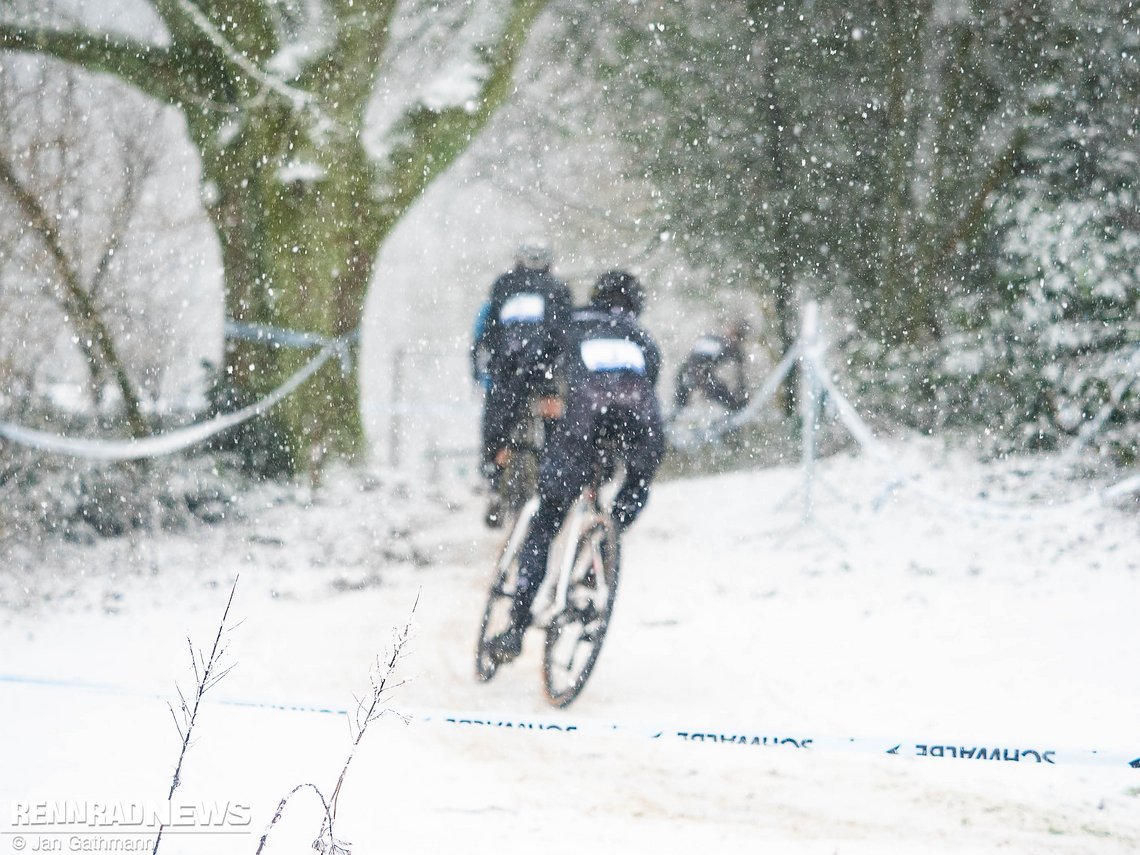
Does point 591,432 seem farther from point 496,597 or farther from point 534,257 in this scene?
point 534,257

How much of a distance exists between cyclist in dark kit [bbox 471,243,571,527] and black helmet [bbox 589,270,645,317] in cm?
123

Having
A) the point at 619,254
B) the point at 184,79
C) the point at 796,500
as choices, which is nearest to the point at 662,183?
the point at 619,254

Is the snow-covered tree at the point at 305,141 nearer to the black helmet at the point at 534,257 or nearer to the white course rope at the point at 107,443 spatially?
the white course rope at the point at 107,443

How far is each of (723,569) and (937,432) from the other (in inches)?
126

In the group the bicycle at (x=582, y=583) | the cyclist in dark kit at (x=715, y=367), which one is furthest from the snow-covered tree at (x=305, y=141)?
the bicycle at (x=582, y=583)

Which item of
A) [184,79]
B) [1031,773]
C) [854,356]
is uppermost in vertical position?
[184,79]

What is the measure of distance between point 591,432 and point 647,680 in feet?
5.02

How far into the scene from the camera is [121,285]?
948cm

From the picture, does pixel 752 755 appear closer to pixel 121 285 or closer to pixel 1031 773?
pixel 1031 773

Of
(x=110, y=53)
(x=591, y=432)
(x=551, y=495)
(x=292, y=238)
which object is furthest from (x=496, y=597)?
(x=110, y=53)

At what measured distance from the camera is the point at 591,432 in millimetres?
5305

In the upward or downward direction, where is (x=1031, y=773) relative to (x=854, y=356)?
downward

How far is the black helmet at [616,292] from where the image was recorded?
216 inches

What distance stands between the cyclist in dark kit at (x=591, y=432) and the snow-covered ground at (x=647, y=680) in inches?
28.1
